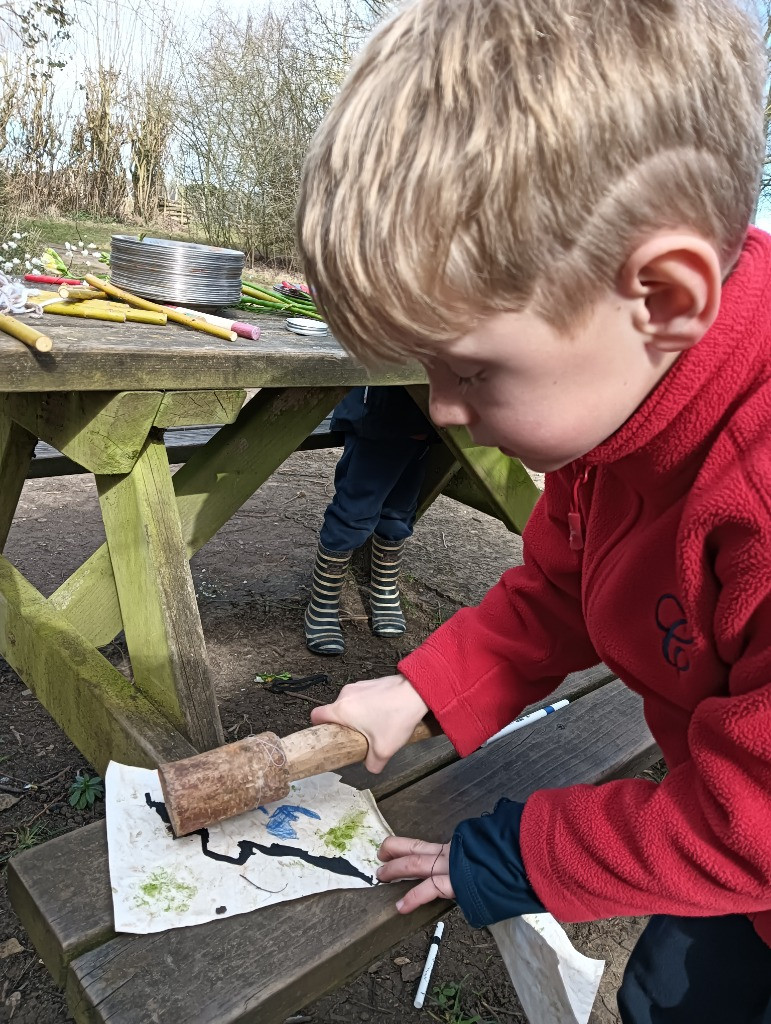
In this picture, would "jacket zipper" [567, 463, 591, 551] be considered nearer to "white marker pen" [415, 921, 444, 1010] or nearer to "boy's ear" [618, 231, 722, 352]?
"boy's ear" [618, 231, 722, 352]

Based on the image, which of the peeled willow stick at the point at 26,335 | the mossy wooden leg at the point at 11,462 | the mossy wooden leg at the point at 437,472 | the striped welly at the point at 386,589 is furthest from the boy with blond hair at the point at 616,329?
the striped welly at the point at 386,589

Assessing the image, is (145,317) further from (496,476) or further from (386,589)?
(386,589)

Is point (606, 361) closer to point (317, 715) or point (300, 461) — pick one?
point (317, 715)

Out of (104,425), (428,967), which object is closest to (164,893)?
(104,425)

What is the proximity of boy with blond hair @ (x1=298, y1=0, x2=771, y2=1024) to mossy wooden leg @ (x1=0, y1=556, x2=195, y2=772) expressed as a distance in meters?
0.58

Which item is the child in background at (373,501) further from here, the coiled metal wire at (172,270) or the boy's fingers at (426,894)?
the boy's fingers at (426,894)

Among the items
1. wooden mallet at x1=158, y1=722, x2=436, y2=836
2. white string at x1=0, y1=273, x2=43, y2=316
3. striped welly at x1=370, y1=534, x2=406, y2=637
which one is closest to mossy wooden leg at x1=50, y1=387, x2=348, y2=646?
white string at x1=0, y1=273, x2=43, y2=316

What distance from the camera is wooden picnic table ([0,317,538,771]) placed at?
1.56m

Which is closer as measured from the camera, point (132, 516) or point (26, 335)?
point (26, 335)

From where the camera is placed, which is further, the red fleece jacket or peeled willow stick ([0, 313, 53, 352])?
peeled willow stick ([0, 313, 53, 352])

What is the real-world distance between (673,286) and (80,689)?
52.0 inches

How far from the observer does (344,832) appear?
4.11ft

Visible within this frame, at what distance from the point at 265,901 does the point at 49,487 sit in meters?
4.06

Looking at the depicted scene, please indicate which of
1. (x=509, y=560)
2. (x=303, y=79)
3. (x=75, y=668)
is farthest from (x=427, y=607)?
(x=303, y=79)
